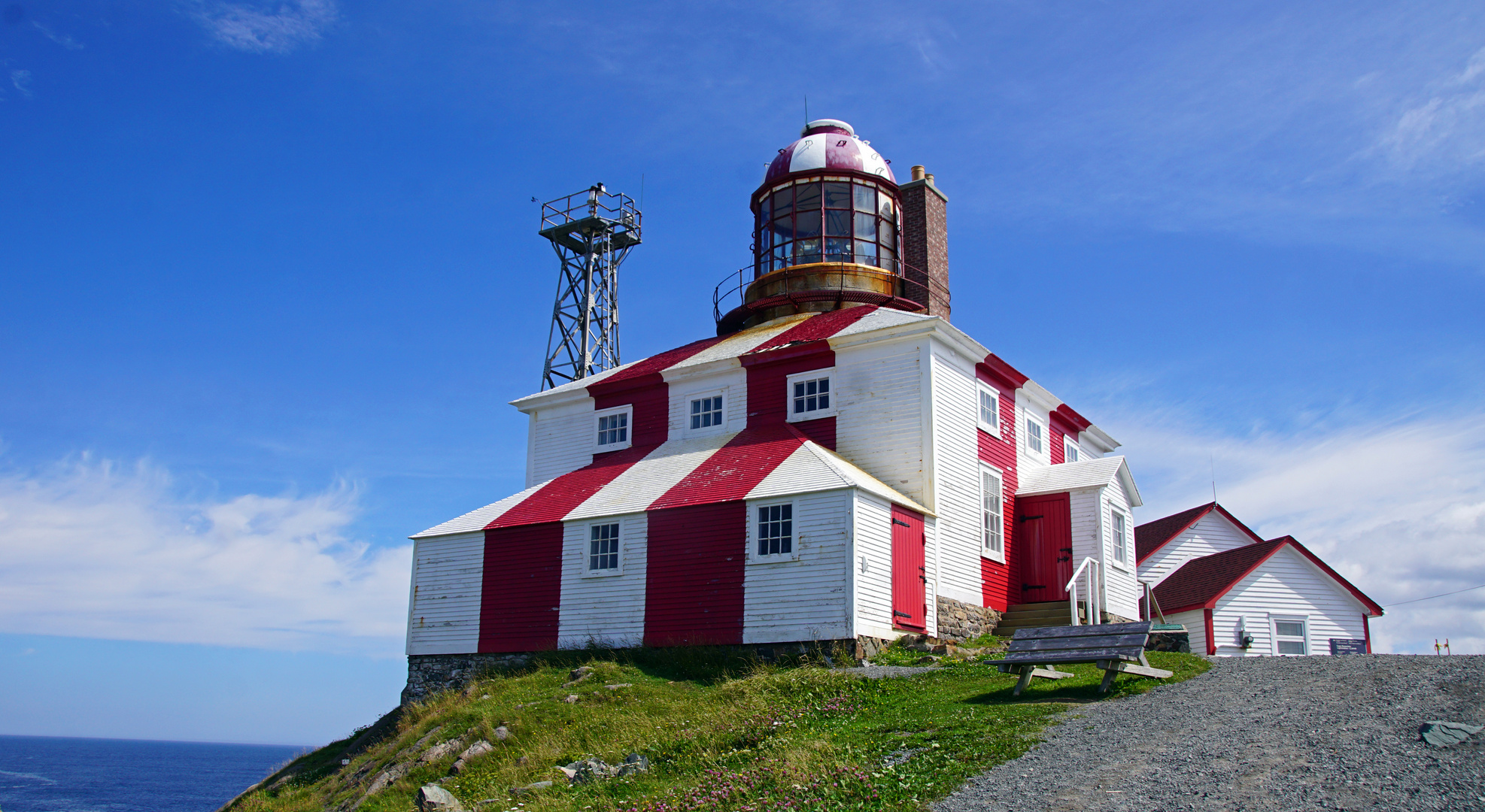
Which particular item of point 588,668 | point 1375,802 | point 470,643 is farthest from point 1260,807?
point 470,643

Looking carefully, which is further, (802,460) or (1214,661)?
(802,460)

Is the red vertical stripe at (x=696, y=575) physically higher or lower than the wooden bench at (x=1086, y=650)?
higher

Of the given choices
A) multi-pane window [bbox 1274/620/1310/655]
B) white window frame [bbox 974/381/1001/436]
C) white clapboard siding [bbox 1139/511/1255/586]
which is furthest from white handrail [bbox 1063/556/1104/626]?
multi-pane window [bbox 1274/620/1310/655]

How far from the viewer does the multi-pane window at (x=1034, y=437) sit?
25.3m

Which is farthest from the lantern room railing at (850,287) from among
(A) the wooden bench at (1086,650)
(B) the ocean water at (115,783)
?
(B) the ocean water at (115,783)

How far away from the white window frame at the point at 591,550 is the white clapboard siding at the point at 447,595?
Result: 8.96 feet

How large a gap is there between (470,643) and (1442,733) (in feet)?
57.9

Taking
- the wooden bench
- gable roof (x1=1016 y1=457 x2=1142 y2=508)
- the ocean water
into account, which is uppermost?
gable roof (x1=1016 y1=457 x2=1142 y2=508)

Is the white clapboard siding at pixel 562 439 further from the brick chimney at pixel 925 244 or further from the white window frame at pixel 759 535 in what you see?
the brick chimney at pixel 925 244

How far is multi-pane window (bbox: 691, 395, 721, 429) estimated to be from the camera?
24.4 meters

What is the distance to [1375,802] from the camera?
834 centimetres

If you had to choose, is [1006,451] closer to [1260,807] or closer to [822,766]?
[822,766]

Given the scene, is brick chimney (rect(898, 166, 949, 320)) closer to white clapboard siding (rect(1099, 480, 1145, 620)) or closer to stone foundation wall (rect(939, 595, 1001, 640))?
Result: white clapboard siding (rect(1099, 480, 1145, 620))

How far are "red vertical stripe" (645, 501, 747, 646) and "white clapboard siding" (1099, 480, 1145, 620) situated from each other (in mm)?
7746
